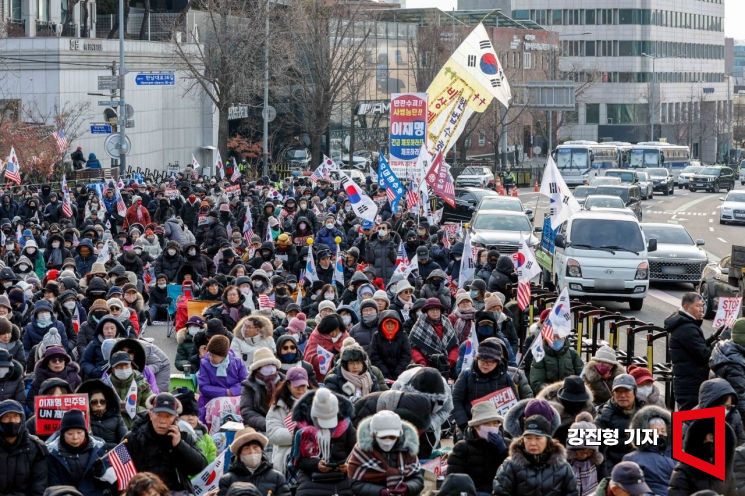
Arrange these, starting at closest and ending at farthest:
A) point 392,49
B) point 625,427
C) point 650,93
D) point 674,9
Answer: point 625,427
point 392,49
point 650,93
point 674,9

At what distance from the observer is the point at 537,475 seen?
9922 mm

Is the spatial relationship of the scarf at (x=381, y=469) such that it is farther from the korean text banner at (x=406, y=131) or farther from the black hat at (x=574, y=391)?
the korean text banner at (x=406, y=131)

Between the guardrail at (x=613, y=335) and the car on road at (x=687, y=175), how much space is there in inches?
2380

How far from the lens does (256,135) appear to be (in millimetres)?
74312

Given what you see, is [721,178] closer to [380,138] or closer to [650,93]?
[380,138]

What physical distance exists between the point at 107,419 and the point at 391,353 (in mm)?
4016

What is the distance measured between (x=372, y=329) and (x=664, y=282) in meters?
18.4

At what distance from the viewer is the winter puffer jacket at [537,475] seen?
9898 mm

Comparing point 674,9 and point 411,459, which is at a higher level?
point 674,9

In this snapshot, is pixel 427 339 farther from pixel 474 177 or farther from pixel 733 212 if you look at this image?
pixel 474 177

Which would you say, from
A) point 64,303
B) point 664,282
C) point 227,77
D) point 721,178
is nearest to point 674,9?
point 721,178

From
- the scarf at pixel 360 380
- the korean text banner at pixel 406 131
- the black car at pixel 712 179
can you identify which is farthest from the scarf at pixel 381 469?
the black car at pixel 712 179

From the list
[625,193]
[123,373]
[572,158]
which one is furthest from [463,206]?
[123,373]

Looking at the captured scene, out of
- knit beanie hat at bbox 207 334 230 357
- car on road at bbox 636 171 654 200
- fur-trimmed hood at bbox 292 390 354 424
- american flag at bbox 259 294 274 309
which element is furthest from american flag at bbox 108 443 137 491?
car on road at bbox 636 171 654 200
